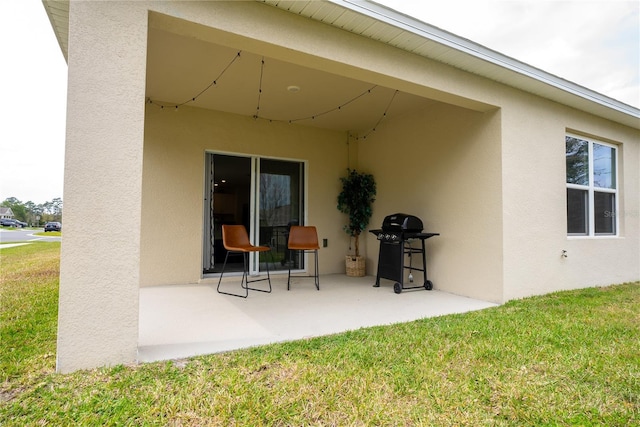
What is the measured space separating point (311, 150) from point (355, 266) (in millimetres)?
2165

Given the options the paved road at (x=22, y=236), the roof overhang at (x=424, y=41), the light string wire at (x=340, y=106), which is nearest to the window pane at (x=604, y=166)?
the roof overhang at (x=424, y=41)

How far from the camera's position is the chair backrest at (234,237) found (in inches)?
176

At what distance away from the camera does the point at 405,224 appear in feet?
14.6

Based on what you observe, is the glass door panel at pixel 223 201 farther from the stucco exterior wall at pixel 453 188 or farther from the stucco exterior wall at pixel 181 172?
the stucco exterior wall at pixel 453 188

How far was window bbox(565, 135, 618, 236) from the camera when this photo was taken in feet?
15.7

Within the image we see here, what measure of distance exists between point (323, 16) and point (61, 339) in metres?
2.84

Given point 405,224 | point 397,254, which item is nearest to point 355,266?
point 397,254

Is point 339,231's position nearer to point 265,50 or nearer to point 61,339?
point 265,50

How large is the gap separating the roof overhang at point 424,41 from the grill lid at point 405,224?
6.19ft

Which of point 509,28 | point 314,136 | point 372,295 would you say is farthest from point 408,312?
point 509,28

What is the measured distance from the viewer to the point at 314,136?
19.7 ft

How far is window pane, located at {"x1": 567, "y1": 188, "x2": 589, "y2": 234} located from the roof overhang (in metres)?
1.24

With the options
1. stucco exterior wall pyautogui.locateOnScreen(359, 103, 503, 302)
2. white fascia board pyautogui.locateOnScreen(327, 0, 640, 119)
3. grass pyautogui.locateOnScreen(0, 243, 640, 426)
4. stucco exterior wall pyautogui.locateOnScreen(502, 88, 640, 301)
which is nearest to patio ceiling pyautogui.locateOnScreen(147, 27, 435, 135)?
stucco exterior wall pyautogui.locateOnScreen(359, 103, 503, 302)

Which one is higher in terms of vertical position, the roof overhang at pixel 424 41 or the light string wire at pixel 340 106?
the light string wire at pixel 340 106
